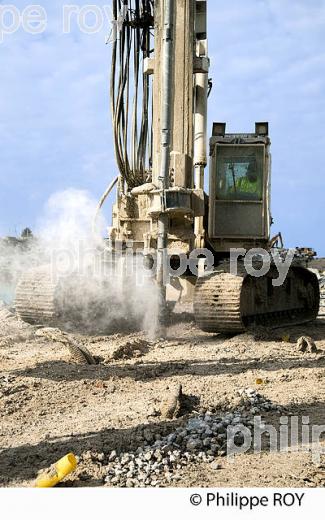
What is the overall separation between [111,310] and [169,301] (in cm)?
88

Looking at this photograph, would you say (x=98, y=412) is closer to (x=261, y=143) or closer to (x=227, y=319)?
(x=227, y=319)

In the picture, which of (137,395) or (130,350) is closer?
(137,395)

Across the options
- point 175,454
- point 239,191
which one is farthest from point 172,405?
point 239,191

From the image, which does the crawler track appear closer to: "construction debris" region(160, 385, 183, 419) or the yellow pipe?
"construction debris" region(160, 385, 183, 419)

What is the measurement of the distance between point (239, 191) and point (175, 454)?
6.22m

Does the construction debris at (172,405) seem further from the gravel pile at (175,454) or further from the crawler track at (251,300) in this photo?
the crawler track at (251,300)

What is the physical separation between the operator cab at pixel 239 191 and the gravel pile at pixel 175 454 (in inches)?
206

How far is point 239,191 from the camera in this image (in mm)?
9562

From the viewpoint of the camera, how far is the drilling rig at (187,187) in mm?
7957

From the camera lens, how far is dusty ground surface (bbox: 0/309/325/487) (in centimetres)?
364

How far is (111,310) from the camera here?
866 cm

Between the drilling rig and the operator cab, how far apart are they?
0.01 m

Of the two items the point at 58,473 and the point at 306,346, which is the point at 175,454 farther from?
the point at 306,346

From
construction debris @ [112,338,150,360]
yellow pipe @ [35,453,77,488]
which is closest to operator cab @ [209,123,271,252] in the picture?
construction debris @ [112,338,150,360]
